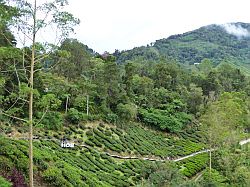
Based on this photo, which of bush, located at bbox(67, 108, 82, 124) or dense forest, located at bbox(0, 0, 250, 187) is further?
bush, located at bbox(67, 108, 82, 124)

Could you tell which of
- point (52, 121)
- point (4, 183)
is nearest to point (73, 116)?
point (52, 121)

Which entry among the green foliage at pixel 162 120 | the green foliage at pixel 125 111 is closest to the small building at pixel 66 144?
the green foliage at pixel 125 111

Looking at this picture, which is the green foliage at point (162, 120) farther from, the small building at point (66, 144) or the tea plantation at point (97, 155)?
the small building at point (66, 144)

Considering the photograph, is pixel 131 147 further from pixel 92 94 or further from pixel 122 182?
pixel 122 182

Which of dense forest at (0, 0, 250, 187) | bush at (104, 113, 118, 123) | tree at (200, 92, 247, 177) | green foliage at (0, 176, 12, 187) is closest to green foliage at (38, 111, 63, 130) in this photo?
dense forest at (0, 0, 250, 187)

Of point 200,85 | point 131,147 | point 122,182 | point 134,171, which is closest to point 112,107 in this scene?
point 131,147

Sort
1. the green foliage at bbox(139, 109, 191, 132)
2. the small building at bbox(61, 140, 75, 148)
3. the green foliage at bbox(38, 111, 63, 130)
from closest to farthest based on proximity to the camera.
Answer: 1. the small building at bbox(61, 140, 75, 148)
2. the green foliage at bbox(38, 111, 63, 130)
3. the green foliage at bbox(139, 109, 191, 132)

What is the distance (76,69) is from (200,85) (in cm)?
3389

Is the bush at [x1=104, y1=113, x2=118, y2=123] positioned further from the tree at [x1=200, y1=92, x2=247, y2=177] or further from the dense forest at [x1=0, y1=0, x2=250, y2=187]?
the tree at [x1=200, y1=92, x2=247, y2=177]

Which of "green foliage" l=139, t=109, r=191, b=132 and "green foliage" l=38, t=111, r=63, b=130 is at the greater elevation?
"green foliage" l=38, t=111, r=63, b=130

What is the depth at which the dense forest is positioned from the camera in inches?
770

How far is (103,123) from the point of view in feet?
177

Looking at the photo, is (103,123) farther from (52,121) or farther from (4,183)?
(4,183)

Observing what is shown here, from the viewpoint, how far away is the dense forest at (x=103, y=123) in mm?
19562
